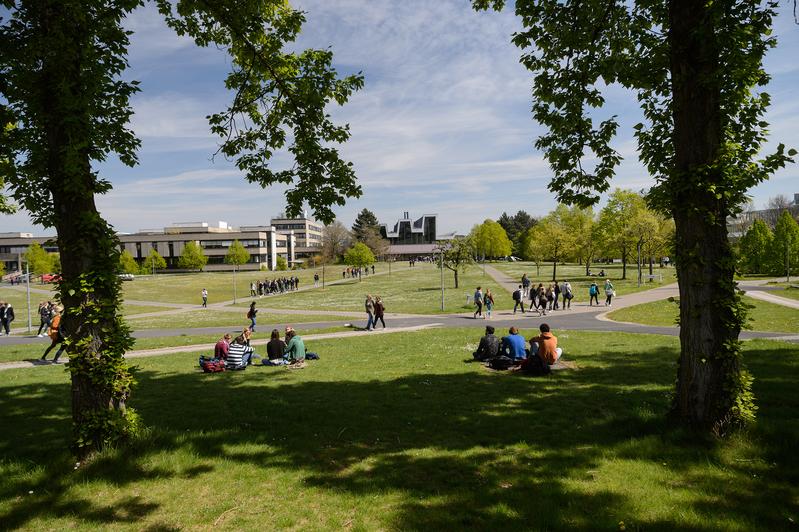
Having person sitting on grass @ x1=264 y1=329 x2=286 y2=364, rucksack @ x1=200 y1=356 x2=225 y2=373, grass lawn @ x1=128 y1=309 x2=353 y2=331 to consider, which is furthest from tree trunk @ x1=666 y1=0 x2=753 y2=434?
grass lawn @ x1=128 y1=309 x2=353 y2=331

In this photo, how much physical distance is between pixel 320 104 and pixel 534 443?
6750mm

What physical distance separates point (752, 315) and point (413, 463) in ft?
78.8

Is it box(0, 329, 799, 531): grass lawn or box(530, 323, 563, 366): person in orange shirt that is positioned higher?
box(530, 323, 563, 366): person in orange shirt

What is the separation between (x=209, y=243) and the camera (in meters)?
106

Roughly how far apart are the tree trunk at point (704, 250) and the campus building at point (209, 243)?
347ft

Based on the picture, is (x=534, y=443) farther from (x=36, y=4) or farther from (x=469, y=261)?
(x=469, y=261)

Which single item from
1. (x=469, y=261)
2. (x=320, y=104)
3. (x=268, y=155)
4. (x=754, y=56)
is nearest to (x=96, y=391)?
(x=268, y=155)

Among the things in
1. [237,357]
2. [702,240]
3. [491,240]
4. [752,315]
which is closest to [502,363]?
[702,240]

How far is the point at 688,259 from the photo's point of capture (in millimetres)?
5859

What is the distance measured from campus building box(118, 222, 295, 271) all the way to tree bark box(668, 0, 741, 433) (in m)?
106

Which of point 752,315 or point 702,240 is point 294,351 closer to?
point 702,240

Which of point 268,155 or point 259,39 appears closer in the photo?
point 259,39

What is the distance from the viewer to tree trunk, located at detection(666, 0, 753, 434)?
5.73m

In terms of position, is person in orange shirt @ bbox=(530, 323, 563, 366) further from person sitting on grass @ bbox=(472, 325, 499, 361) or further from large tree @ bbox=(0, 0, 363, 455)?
large tree @ bbox=(0, 0, 363, 455)
